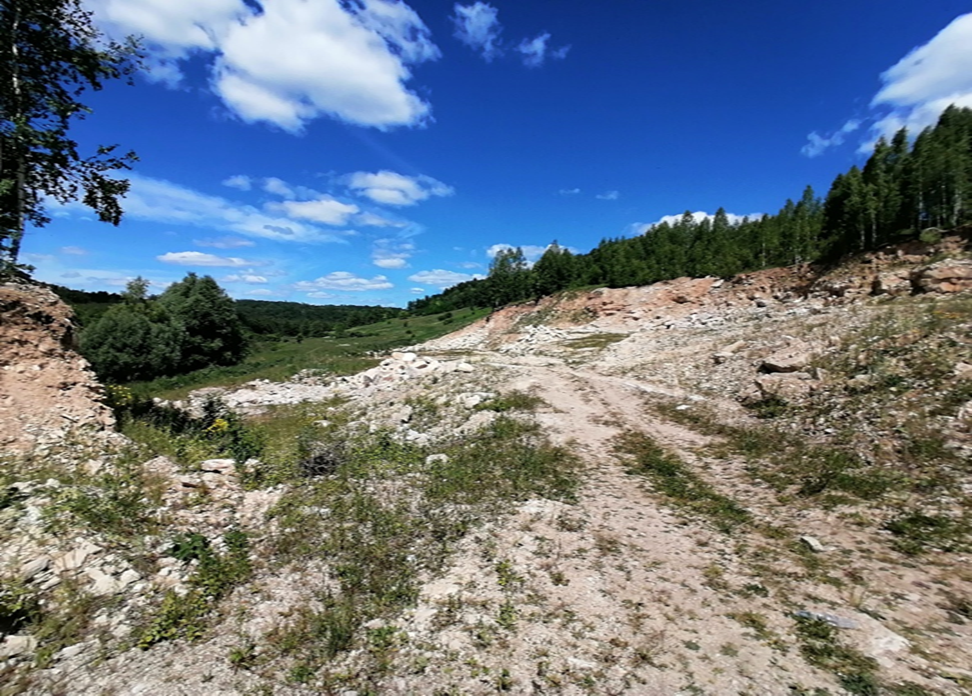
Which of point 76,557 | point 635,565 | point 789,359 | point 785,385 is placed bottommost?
point 635,565

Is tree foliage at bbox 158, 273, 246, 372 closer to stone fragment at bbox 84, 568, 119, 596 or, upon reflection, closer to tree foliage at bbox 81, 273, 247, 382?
tree foliage at bbox 81, 273, 247, 382

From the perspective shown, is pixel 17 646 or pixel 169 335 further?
pixel 169 335

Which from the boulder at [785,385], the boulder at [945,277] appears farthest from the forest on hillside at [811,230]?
the boulder at [785,385]

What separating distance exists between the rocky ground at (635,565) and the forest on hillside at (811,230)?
28940 mm

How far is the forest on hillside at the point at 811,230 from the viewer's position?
36969mm

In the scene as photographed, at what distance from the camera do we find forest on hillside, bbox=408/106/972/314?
36969mm

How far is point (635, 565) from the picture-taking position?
8070 millimetres

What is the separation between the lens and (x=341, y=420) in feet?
70.2

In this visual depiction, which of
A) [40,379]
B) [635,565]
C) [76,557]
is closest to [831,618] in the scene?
[635,565]

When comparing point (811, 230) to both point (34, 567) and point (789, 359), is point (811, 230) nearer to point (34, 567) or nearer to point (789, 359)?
point (789, 359)

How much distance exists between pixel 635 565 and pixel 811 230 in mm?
66166

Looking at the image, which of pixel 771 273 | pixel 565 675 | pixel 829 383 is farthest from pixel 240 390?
pixel 771 273

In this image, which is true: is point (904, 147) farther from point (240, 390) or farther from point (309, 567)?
point (240, 390)

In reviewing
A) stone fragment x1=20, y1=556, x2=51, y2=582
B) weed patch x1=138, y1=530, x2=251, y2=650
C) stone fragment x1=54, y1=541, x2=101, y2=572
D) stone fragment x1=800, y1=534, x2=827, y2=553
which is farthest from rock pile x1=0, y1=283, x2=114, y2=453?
stone fragment x1=800, y1=534, x2=827, y2=553
